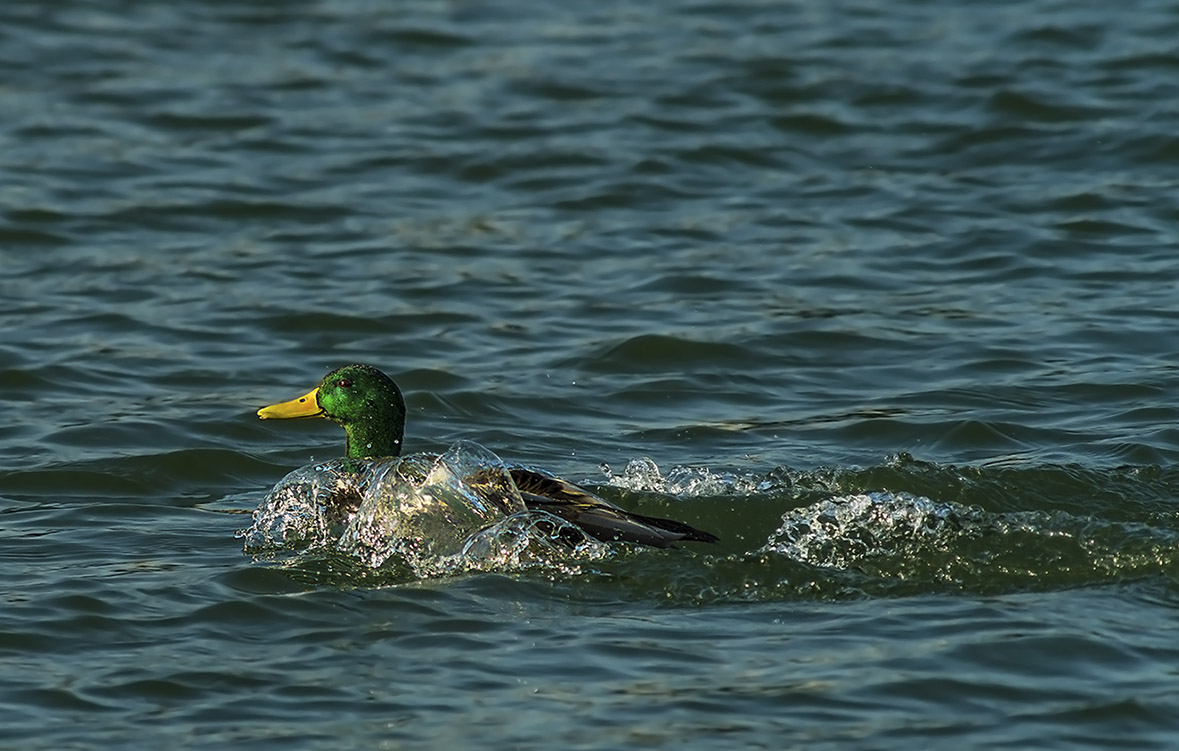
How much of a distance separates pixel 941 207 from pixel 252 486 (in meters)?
5.69

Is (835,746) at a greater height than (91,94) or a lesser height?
lesser

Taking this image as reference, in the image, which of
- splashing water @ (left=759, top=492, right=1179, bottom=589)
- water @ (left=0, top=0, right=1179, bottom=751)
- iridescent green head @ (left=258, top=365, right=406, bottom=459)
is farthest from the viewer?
iridescent green head @ (left=258, top=365, right=406, bottom=459)

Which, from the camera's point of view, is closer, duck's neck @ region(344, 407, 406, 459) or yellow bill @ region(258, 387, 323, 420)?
duck's neck @ region(344, 407, 406, 459)

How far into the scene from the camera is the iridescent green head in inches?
334

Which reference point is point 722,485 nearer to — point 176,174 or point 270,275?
point 270,275

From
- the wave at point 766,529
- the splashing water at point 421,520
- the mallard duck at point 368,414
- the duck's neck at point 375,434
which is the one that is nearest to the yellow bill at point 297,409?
the mallard duck at point 368,414

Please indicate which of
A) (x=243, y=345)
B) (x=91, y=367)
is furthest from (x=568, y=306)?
(x=91, y=367)

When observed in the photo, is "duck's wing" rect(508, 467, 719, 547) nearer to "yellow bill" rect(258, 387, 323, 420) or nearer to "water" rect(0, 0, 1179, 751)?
"water" rect(0, 0, 1179, 751)

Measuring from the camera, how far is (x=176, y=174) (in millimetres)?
13750

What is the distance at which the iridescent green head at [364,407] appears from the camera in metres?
8.48

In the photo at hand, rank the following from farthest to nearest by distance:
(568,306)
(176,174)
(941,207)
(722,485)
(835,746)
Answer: (176,174) → (941,207) → (568,306) → (722,485) → (835,746)

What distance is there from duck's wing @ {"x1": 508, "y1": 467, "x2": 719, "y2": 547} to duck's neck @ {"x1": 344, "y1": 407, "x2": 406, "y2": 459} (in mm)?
919

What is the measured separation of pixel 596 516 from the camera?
7500 mm

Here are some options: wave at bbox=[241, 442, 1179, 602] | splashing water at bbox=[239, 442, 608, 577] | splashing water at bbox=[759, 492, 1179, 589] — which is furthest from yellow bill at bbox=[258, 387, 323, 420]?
splashing water at bbox=[759, 492, 1179, 589]
